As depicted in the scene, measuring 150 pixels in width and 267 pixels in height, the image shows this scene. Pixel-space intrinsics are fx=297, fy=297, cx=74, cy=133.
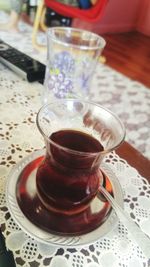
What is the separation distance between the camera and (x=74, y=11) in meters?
2.01

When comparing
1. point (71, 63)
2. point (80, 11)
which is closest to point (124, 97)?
point (71, 63)

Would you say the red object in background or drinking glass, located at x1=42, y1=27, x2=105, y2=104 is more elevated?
drinking glass, located at x1=42, y1=27, x2=105, y2=104

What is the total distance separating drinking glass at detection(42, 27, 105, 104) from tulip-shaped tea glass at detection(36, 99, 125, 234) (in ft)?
0.60

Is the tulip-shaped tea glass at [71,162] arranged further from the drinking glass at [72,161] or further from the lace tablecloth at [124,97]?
the lace tablecloth at [124,97]

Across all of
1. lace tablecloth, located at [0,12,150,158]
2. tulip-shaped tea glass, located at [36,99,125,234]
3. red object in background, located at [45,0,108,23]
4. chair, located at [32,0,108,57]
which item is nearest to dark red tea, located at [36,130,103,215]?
tulip-shaped tea glass, located at [36,99,125,234]

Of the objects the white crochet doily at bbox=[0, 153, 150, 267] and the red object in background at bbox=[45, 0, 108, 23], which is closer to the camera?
the white crochet doily at bbox=[0, 153, 150, 267]

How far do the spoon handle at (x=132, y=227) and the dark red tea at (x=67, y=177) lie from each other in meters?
0.02

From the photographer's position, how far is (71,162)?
317mm

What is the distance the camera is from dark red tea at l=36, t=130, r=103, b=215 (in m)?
0.32

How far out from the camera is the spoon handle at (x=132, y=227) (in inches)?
12.1

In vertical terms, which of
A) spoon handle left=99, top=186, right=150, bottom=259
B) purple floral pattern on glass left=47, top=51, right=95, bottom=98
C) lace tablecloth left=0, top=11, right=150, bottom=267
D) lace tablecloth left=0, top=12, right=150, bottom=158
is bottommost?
lace tablecloth left=0, top=12, right=150, bottom=158

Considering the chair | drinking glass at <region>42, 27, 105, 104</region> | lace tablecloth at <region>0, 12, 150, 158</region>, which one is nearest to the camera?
drinking glass at <region>42, 27, 105, 104</region>

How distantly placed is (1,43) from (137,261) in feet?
2.13

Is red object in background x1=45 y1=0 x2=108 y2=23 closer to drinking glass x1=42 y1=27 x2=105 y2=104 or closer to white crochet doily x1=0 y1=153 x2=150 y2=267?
drinking glass x1=42 y1=27 x2=105 y2=104
